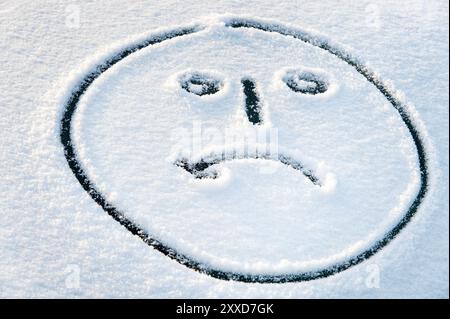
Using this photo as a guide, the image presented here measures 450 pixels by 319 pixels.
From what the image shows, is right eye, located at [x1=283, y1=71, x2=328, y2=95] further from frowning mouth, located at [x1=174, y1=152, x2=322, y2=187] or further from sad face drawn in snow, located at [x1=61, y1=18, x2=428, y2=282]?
frowning mouth, located at [x1=174, y1=152, x2=322, y2=187]

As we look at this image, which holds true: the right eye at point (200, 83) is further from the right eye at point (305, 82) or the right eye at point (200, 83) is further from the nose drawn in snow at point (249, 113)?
the right eye at point (305, 82)

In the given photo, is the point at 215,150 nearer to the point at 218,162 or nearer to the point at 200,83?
the point at 218,162

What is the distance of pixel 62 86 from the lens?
999 mm

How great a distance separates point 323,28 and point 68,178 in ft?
1.83

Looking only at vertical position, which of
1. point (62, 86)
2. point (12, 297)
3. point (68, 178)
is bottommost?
point (12, 297)

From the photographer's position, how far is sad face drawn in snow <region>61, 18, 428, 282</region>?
83 centimetres

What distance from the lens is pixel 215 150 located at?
0.92m

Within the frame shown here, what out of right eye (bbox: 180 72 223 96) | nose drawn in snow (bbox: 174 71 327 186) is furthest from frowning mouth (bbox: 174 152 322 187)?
right eye (bbox: 180 72 223 96)

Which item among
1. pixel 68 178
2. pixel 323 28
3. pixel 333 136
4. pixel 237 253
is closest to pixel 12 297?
pixel 68 178

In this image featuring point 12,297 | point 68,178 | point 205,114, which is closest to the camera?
point 12,297

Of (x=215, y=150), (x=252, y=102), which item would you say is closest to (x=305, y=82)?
(x=252, y=102)

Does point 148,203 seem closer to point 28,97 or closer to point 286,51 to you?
point 28,97

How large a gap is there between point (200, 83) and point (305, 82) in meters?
0.18

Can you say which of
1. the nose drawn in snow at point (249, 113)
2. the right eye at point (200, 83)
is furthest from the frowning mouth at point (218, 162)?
the right eye at point (200, 83)
